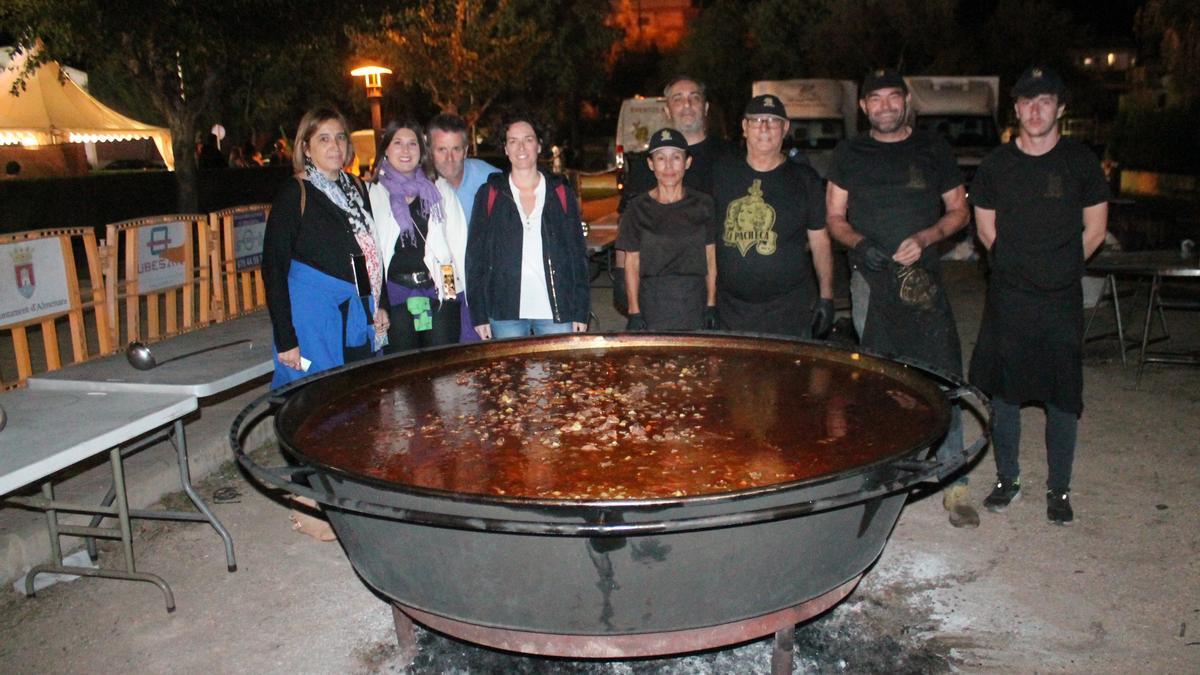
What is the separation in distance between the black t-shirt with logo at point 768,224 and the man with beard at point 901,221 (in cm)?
17

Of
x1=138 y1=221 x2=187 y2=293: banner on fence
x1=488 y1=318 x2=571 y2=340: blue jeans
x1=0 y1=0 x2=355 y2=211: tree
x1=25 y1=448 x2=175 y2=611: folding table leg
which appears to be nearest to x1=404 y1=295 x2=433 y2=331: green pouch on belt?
x1=488 y1=318 x2=571 y2=340: blue jeans

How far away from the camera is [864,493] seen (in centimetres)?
217

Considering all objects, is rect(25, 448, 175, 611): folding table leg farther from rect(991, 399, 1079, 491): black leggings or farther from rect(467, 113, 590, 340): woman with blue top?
rect(991, 399, 1079, 491): black leggings

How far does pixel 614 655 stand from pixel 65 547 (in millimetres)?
3191

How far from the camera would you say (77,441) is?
310cm

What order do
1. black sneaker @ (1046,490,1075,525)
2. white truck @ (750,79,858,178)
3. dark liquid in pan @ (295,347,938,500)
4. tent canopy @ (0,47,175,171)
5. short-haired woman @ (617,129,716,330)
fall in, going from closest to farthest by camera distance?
A: dark liquid in pan @ (295,347,938,500)
black sneaker @ (1046,490,1075,525)
short-haired woman @ (617,129,716,330)
tent canopy @ (0,47,175,171)
white truck @ (750,79,858,178)

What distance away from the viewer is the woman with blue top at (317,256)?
4.11 meters

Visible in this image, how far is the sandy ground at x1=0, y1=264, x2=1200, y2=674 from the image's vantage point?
3248mm

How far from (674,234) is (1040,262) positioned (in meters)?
1.65

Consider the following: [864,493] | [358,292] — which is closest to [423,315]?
[358,292]

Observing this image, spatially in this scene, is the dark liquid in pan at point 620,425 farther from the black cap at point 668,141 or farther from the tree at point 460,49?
the tree at point 460,49

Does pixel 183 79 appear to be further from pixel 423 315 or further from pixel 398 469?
pixel 398 469

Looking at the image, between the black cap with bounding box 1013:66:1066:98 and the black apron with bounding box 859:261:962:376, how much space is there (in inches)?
33.5

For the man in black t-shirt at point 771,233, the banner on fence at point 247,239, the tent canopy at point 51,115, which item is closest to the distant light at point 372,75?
the tent canopy at point 51,115
